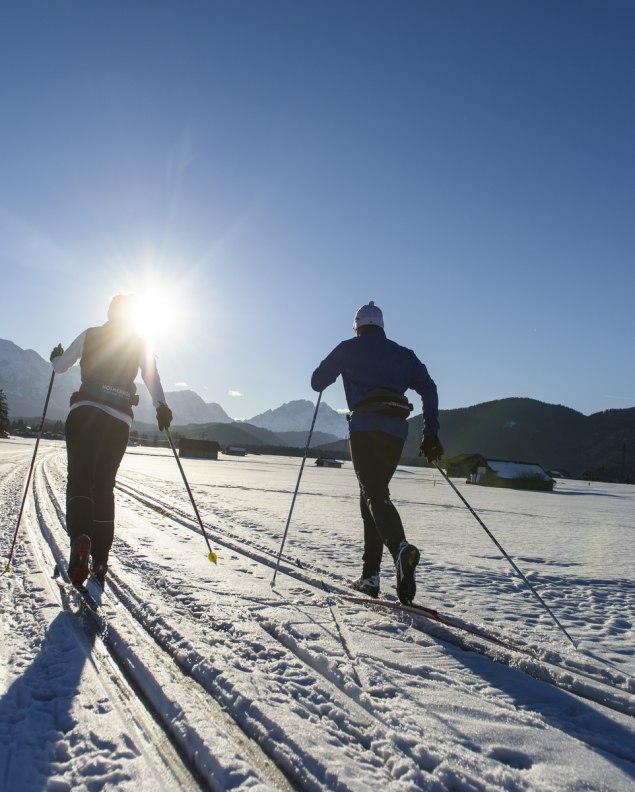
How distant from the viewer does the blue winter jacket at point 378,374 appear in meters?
3.65

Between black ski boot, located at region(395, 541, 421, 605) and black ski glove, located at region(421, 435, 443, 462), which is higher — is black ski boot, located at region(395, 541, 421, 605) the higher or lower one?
the lower one

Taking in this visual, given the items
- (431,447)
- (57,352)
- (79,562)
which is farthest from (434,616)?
(57,352)

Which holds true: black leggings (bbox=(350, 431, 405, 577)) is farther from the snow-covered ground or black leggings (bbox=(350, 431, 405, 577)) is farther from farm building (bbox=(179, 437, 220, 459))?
farm building (bbox=(179, 437, 220, 459))

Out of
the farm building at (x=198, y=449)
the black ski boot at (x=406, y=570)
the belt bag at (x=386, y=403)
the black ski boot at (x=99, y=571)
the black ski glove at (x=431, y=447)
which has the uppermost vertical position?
the belt bag at (x=386, y=403)

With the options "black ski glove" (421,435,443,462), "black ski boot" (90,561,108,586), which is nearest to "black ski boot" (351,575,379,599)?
"black ski glove" (421,435,443,462)

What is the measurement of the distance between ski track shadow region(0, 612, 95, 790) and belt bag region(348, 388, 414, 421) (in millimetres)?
2208

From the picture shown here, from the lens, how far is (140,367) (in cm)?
403

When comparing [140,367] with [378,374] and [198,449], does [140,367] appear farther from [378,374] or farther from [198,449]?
[198,449]

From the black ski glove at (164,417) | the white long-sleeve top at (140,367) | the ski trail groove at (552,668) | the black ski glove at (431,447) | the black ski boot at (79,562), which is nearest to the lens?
the ski trail groove at (552,668)

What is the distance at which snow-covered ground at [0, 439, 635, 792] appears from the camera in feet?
4.77

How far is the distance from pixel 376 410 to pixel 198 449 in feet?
186

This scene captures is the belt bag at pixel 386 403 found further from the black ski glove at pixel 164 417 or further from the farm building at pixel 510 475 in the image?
the farm building at pixel 510 475

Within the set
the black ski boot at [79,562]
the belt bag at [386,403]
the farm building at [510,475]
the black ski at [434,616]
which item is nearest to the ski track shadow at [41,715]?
the black ski boot at [79,562]

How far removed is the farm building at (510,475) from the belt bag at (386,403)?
3999 cm
